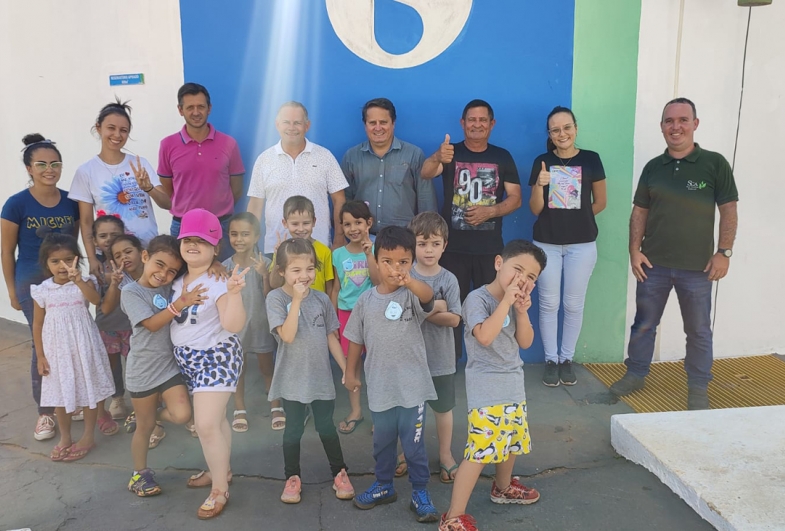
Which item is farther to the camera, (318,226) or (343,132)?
(343,132)

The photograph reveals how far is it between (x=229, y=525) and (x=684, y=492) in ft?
7.42

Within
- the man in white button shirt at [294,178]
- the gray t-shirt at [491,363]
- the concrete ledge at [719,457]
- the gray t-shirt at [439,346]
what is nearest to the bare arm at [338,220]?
the man in white button shirt at [294,178]

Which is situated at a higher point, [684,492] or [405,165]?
[405,165]

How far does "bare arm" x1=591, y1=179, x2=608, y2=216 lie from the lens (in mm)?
4422

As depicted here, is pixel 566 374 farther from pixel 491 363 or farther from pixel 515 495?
pixel 491 363

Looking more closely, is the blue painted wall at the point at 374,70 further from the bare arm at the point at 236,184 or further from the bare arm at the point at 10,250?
the bare arm at the point at 10,250

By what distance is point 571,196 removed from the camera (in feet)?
14.3

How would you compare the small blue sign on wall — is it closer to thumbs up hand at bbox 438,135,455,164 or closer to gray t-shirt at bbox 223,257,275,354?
gray t-shirt at bbox 223,257,275,354

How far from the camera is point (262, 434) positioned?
12.6ft

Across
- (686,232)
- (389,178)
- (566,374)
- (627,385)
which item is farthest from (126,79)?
(627,385)

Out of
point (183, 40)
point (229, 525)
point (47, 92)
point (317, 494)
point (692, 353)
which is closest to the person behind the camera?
point (229, 525)

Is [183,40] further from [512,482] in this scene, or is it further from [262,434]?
[512,482]

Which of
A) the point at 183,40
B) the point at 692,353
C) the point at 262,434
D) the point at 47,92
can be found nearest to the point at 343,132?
the point at 183,40

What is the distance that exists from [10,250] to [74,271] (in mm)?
790
